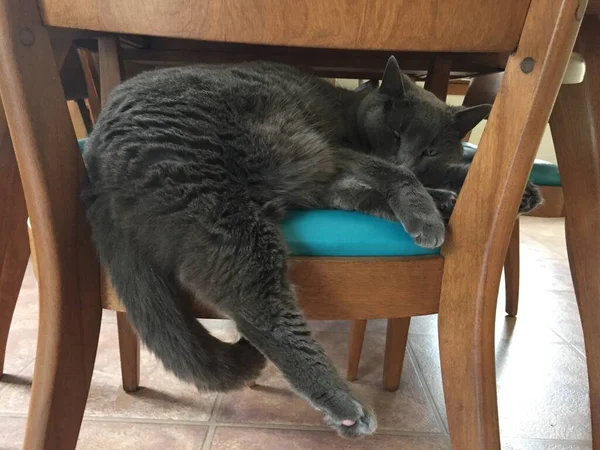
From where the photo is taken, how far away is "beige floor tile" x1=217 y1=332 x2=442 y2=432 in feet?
3.85

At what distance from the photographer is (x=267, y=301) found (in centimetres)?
65

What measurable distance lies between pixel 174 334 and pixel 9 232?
0.77 meters

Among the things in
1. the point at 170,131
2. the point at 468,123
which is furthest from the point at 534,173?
the point at 170,131

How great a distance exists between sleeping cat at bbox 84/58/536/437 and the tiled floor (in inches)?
18.7

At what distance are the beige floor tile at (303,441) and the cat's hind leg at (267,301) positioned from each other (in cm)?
45

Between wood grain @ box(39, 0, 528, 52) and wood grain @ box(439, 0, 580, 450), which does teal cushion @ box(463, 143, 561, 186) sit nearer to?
wood grain @ box(439, 0, 580, 450)

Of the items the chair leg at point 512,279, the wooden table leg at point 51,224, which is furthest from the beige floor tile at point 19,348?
the chair leg at point 512,279

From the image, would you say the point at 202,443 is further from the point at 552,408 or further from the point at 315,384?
the point at 552,408

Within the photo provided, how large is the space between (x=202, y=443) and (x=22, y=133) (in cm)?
80

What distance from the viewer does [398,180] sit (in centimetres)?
80

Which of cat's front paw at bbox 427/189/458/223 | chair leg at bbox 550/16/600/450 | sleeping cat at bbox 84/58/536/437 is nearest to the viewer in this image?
sleeping cat at bbox 84/58/536/437

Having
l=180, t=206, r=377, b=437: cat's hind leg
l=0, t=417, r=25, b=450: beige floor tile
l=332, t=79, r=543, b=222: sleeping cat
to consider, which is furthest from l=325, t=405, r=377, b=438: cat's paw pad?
l=0, t=417, r=25, b=450: beige floor tile

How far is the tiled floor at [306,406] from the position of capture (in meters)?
1.10

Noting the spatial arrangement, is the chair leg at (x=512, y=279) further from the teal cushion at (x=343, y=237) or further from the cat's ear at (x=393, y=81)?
the teal cushion at (x=343, y=237)
